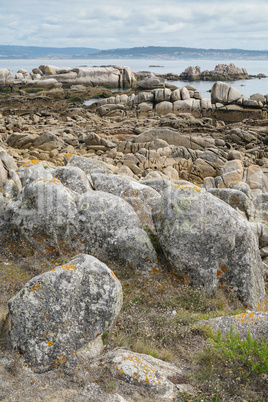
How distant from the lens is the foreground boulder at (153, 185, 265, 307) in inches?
317

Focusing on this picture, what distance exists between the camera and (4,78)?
253 feet

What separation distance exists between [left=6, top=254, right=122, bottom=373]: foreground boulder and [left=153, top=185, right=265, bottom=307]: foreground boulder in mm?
2304

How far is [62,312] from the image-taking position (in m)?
5.70

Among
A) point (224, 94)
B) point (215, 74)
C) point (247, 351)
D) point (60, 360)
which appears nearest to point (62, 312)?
point (60, 360)

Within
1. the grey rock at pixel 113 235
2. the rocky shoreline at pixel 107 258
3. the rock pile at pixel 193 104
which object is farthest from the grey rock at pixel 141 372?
the rock pile at pixel 193 104

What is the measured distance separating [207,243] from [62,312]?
380cm

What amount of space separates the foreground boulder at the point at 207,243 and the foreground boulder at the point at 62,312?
2.30 metres

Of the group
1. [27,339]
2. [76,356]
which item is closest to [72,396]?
[76,356]

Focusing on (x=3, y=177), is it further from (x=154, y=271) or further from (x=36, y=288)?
(x=36, y=288)

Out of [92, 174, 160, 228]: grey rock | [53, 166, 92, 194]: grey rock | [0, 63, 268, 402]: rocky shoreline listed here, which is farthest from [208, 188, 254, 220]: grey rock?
[53, 166, 92, 194]: grey rock

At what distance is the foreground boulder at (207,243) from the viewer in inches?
317

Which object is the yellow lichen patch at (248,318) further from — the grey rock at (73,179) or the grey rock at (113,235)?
the grey rock at (73,179)

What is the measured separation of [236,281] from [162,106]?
150ft

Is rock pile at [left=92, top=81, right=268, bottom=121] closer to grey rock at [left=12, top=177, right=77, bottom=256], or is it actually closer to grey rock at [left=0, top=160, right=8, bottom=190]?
grey rock at [left=0, top=160, right=8, bottom=190]
